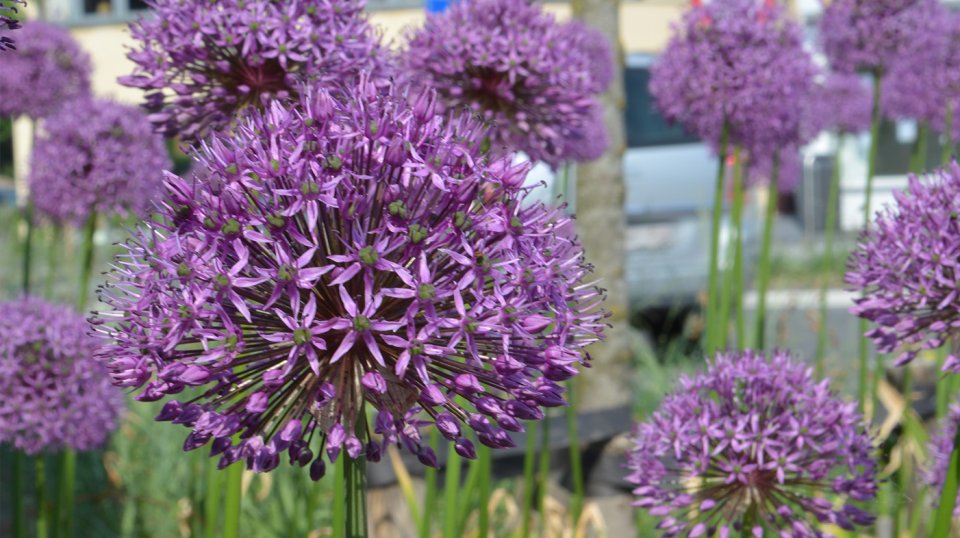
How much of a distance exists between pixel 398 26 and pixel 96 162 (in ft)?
49.3

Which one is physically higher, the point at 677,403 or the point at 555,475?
the point at 677,403

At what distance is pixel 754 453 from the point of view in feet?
8.95

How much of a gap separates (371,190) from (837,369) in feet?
22.8

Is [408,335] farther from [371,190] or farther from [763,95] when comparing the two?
[763,95]

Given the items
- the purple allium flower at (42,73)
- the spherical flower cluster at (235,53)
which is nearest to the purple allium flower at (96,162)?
the purple allium flower at (42,73)

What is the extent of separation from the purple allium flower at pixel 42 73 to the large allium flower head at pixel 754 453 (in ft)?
11.3

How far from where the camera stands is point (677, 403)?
283cm

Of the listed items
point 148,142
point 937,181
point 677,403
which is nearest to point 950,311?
point 937,181

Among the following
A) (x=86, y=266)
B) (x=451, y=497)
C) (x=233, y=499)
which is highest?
(x=86, y=266)

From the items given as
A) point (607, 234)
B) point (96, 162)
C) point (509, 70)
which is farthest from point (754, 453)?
point (607, 234)

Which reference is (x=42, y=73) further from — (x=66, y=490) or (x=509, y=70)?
(x=509, y=70)

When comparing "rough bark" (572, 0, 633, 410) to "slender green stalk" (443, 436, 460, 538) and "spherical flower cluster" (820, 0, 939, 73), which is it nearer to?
"spherical flower cluster" (820, 0, 939, 73)

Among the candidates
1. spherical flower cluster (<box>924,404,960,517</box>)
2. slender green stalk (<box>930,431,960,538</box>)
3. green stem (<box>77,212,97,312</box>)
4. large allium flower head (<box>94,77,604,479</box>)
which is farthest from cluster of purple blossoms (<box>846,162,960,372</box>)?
green stem (<box>77,212,97,312</box>)

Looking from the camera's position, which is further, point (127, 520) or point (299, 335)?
point (127, 520)
